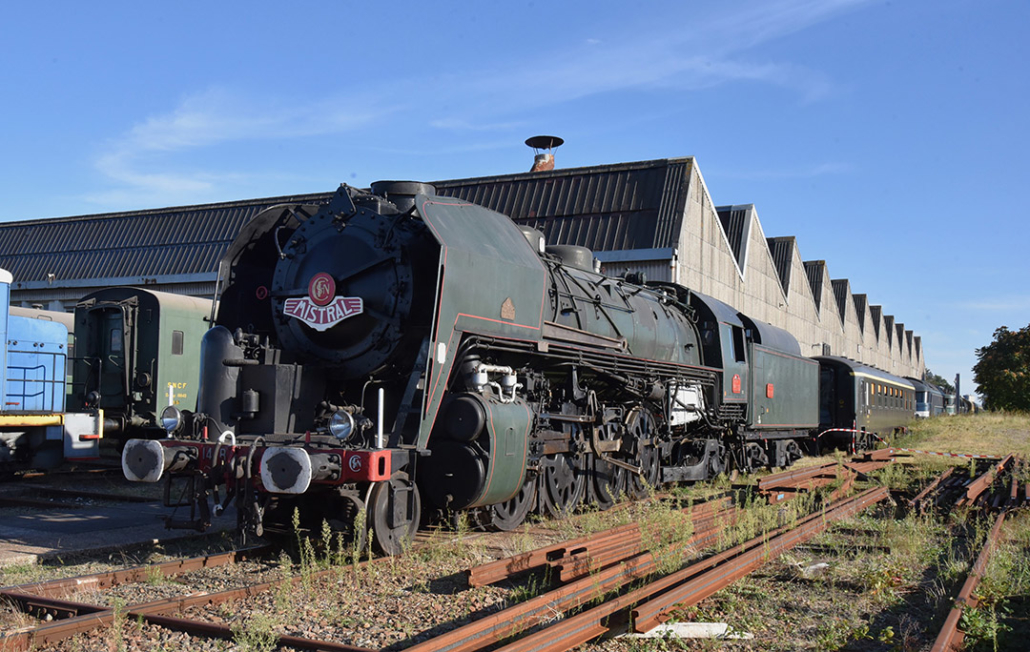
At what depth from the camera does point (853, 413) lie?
78.6 feet

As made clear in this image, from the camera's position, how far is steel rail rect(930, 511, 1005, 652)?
4.76m

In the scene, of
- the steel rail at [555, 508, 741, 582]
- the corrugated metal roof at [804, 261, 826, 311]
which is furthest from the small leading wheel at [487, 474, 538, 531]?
the corrugated metal roof at [804, 261, 826, 311]

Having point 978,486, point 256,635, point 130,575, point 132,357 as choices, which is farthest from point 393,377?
point 132,357

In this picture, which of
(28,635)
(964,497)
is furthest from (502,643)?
(964,497)

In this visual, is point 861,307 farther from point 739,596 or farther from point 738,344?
point 739,596

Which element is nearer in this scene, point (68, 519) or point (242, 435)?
point (242, 435)

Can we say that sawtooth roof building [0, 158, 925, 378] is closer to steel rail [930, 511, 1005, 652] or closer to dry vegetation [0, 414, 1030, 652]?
dry vegetation [0, 414, 1030, 652]

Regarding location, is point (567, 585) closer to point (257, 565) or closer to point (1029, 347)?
point (257, 565)

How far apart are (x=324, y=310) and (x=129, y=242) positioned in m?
23.5

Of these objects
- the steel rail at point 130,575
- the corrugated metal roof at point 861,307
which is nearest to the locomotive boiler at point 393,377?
the steel rail at point 130,575

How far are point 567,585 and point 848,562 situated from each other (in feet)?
9.77

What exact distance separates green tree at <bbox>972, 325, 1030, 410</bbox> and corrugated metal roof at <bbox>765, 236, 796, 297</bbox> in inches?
541

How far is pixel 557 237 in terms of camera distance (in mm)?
23609

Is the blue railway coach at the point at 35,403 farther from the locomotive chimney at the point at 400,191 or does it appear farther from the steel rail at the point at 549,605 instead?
the steel rail at the point at 549,605
